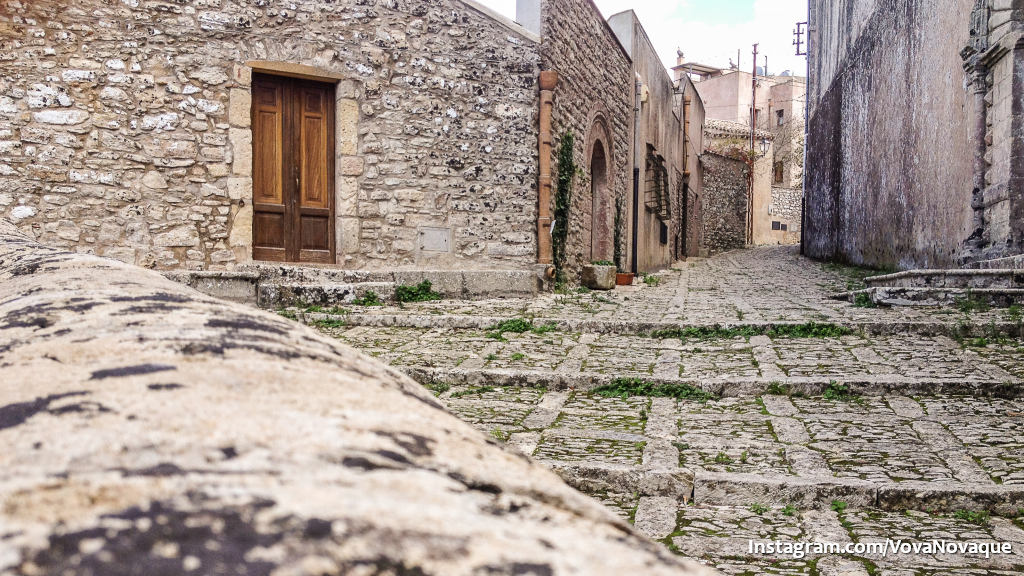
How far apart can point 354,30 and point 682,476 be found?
710 cm

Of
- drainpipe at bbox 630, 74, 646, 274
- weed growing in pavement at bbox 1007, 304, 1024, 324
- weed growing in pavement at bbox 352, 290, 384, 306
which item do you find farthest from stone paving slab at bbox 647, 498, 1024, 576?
drainpipe at bbox 630, 74, 646, 274

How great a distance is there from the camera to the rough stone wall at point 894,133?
10.0 meters

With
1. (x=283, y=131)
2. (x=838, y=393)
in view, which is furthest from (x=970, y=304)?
(x=283, y=131)

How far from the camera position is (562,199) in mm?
10312

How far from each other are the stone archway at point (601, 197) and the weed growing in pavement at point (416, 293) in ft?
13.8

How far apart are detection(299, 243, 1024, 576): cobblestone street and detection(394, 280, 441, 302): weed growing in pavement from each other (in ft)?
1.19

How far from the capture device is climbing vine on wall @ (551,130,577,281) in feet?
33.3

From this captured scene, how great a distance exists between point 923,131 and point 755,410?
29.2ft

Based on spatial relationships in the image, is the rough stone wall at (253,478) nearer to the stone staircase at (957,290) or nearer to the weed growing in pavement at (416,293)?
the stone staircase at (957,290)

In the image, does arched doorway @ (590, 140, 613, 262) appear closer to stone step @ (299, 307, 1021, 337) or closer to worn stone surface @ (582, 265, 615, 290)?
worn stone surface @ (582, 265, 615, 290)

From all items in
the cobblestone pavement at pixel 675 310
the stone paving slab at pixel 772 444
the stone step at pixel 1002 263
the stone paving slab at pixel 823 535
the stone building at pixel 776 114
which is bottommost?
the stone paving slab at pixel 823 535

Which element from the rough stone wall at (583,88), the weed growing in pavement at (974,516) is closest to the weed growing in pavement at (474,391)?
the weed growing in pavement at (974,516)

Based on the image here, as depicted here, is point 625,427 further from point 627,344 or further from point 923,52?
point 923,52

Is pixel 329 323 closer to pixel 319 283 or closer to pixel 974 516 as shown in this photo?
pixel 319 283
